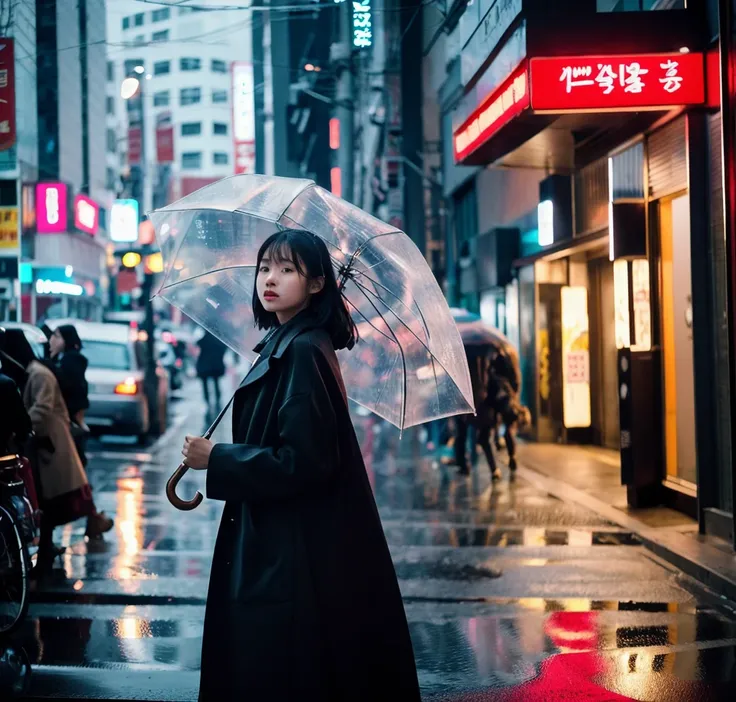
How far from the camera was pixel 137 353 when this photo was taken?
59.9ft

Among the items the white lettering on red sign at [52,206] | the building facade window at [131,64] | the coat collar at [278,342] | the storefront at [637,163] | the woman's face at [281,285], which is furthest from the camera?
the white lettering on red sign at [52,206]

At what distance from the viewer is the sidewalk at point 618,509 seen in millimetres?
8109

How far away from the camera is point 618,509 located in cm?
1116

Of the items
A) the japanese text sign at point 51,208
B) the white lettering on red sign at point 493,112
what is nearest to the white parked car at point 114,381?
the japanese text sign at point 51,208

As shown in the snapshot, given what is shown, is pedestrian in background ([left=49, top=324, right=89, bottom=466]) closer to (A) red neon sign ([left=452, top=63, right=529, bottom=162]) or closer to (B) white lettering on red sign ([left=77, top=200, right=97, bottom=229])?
(A) red neon sign ([left=452, top=63, right=529, bottom=162])

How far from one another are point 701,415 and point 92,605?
5.56 metres

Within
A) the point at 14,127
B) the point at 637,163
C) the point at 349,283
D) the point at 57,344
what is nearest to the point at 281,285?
the point at 349,283

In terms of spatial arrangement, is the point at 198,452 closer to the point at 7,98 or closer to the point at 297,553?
the point at 297,553

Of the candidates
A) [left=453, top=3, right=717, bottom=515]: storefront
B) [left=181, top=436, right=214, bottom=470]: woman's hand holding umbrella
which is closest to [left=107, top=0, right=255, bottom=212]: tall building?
[left=453, top=3, right=717, bottom=515]: storefront

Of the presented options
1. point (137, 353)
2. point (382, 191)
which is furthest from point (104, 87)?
point (382, 191)

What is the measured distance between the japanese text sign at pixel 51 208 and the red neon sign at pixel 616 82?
988 centimetres

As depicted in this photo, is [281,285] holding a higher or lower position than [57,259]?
lower

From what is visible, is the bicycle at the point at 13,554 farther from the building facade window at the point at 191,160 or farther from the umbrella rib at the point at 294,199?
the building facade window at the point at 191,160

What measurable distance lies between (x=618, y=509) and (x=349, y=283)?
24.3 ft
